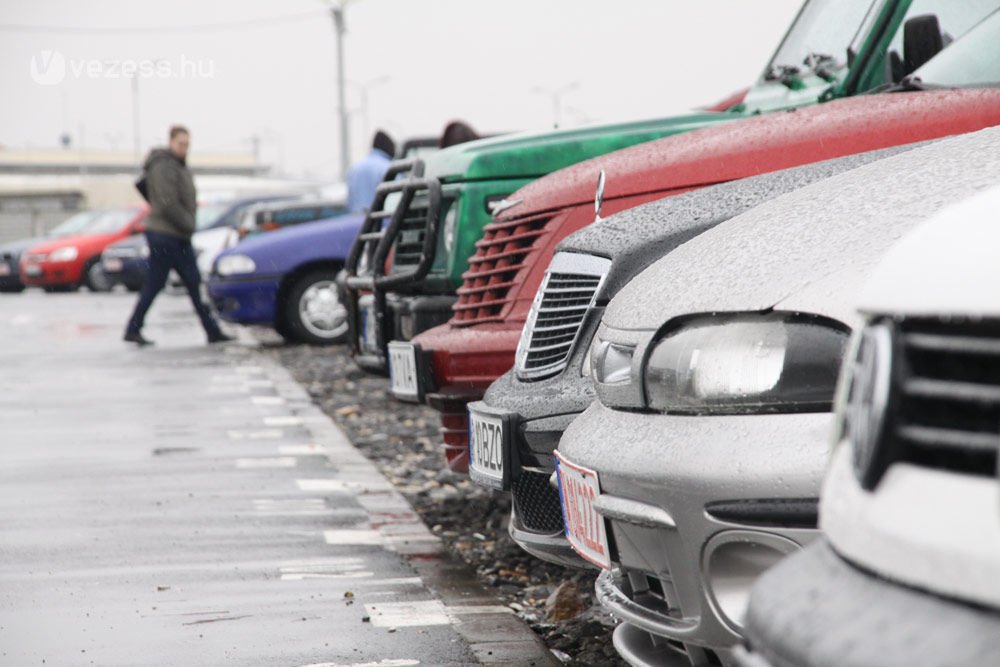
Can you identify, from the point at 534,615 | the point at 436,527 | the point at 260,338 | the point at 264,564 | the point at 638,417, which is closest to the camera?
the point at 638,417

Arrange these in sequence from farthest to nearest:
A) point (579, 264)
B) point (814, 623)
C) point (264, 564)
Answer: point (264, 564), point (579, 264), point (814, 623)

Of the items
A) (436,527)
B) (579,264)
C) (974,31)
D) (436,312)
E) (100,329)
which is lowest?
(100,329)

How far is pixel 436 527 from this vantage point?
237 inches

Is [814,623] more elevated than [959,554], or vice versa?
[959,554]

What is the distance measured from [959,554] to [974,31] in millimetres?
4181

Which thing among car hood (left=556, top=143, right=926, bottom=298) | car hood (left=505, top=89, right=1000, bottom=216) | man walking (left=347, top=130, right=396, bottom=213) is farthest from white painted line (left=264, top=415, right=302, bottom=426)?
car hood (left=556, top=143, right=926, bottom=298)

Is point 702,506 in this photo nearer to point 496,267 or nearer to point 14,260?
point 496,267

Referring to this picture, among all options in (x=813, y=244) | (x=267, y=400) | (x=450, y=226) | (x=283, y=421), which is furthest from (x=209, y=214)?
(x=813, y=244)

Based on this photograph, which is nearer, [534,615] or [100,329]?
[534,615]

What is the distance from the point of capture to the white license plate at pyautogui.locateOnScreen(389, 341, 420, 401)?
5.54 meters

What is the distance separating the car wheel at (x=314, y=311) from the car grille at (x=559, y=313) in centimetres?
956

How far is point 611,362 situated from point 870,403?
1.39 metres

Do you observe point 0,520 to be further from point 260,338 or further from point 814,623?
point 260,338

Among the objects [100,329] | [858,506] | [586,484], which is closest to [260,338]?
[100,329]
